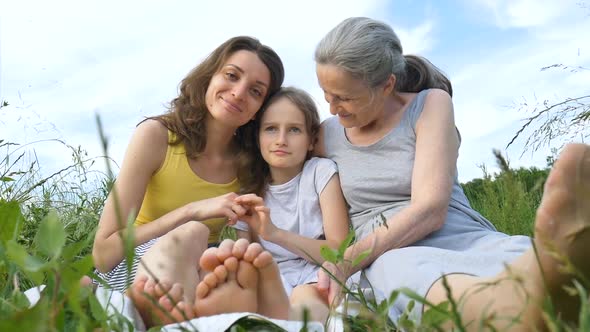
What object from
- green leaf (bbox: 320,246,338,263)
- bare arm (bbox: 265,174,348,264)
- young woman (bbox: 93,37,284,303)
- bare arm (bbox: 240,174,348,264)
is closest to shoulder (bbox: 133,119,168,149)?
young woman (bbox: 93,37,284,303)

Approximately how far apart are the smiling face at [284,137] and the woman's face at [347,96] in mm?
241

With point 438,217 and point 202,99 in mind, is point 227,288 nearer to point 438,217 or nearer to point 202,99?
point 438,217

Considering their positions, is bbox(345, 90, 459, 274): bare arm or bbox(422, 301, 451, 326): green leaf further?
bbox(345, 90, 459, 274): bare arm

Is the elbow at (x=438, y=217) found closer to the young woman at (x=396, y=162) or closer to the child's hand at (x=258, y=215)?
the young woman at (x=396, y=162)

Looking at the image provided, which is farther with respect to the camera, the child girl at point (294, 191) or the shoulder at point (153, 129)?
the shoulder at point (153, 129)

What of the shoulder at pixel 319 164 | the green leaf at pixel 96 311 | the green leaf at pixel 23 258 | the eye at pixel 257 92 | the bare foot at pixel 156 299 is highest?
the eye at pixel 257 92

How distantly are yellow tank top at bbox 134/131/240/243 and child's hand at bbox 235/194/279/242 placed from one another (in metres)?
0.44

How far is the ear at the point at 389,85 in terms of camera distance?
2.56 m

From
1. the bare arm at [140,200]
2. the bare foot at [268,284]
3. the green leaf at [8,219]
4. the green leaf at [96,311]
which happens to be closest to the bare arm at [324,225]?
the bare arm at [140,200]

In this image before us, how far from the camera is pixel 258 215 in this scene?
7.88 feet

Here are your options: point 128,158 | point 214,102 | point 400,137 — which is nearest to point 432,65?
point 400,137

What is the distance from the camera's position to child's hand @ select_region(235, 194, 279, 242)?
2330mm

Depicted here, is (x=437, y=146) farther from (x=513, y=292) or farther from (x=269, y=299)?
(x=513, y=292)

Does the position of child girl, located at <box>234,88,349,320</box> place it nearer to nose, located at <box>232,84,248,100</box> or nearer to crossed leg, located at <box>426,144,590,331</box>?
nose, located at <box>232,84,248,100</box>
